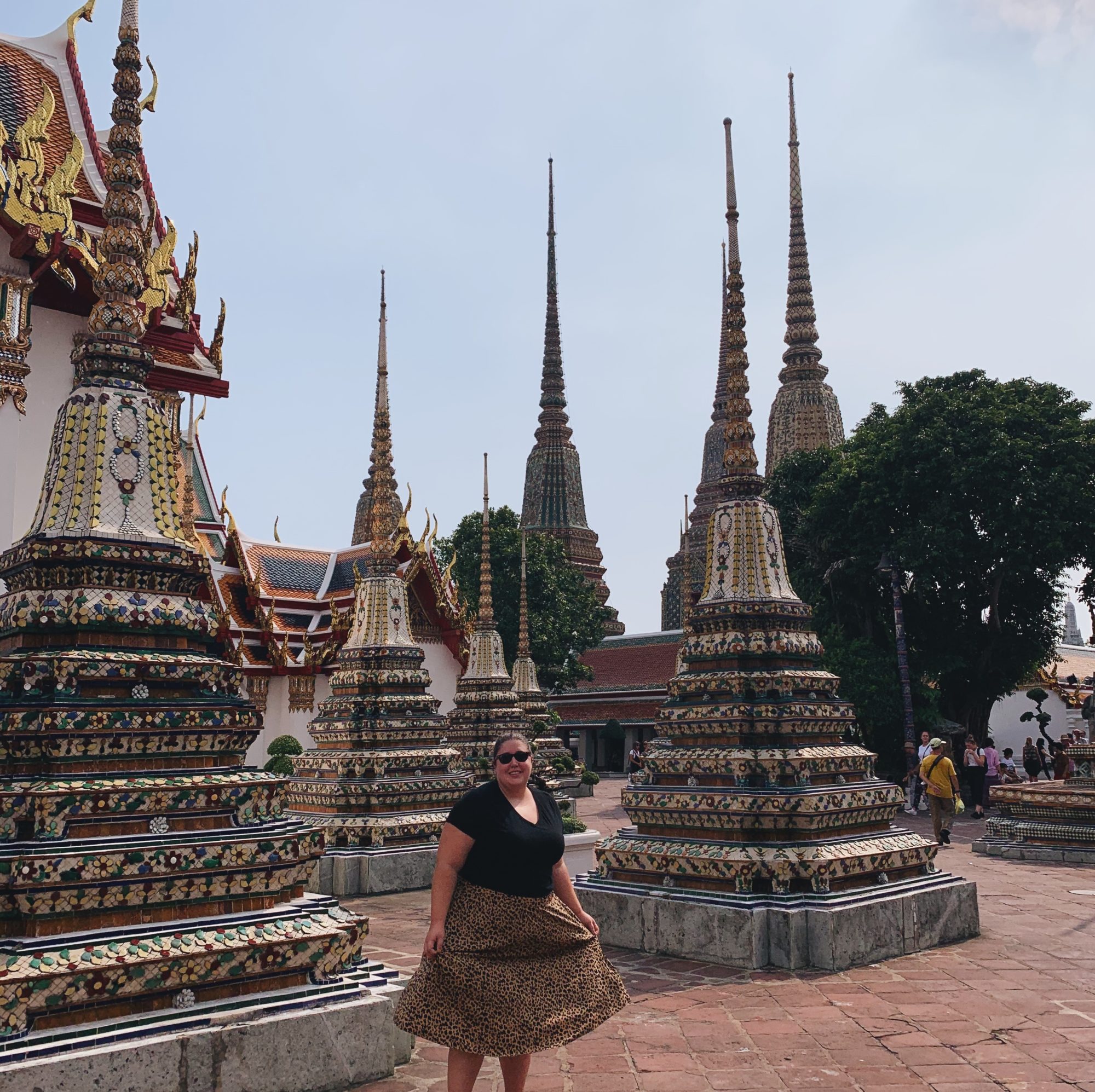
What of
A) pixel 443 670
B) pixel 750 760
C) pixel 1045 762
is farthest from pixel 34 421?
pixel 1045 762

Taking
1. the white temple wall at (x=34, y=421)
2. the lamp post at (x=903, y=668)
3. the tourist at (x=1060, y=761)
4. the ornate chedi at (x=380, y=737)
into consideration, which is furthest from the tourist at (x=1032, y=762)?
the white temple wall at (x=34, y=421)

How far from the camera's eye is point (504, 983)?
385cm

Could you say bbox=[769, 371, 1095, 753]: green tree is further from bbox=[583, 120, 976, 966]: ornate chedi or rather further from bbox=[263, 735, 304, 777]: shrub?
bbox=[583, 120, 976, 966]: ornate chedi

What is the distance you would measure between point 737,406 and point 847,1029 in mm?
5045

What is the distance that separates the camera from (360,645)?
518 inches

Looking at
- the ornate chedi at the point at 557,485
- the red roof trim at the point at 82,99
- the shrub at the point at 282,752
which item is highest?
the ornate chedi at the point at 557,485

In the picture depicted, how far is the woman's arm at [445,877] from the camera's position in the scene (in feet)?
12.7

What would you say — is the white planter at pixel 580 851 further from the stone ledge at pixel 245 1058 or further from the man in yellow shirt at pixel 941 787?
the stone ledge at pixel 245 1058

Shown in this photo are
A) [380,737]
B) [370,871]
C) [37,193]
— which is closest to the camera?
[37,193]

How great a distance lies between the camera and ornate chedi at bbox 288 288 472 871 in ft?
39.2

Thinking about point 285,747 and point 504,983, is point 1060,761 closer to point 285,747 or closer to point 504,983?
point 285,747

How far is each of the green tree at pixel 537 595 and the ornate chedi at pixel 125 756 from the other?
29699 mm

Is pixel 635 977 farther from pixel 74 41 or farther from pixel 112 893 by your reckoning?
pixel 74 41

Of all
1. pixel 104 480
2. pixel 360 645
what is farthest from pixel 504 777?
pixel 360 645
